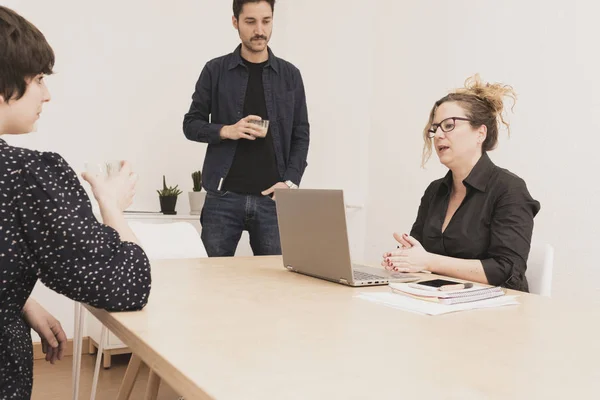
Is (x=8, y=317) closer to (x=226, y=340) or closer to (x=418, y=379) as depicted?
(x=226, y=340)

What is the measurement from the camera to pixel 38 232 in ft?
3.35

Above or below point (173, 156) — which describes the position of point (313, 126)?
above

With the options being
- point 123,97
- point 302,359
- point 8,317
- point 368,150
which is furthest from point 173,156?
point 302,359

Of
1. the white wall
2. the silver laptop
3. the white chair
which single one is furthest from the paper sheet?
the white wall

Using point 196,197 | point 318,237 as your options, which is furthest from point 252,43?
point 318,237

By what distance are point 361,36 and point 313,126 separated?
68 centimetres

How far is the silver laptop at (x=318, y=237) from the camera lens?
5.10 ft

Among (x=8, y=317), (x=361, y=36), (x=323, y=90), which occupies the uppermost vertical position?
(x=361, y=36)

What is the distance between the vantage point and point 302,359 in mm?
878

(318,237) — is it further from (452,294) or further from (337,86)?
(337,86)

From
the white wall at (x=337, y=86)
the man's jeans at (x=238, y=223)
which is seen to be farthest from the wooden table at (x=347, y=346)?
the white wall at (x=337, y=86)

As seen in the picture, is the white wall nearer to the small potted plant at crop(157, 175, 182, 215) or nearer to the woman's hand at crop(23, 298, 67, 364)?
the small potted plant at crop(157, 175, 182, 215)

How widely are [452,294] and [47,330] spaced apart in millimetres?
911

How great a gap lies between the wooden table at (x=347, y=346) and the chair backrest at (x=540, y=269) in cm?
46
